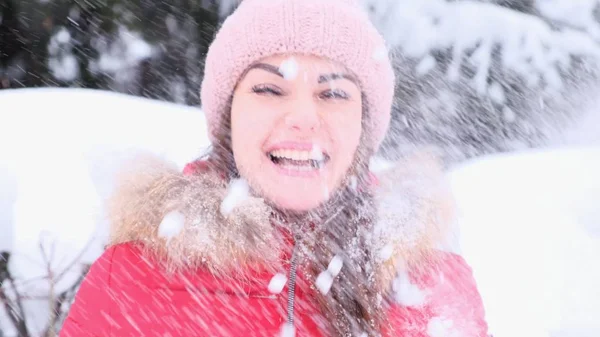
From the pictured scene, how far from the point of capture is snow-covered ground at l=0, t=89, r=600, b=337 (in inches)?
95.3

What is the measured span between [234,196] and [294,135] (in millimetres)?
240

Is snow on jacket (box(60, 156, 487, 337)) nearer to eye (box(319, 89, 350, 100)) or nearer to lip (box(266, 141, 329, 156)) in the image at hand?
lip (box(266, 141, 329, 156))

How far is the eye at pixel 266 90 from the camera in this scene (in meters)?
1.49

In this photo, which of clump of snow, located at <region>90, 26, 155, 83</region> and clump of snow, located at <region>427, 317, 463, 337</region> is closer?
clump of snow, located at <region>427, 317, 463, 337</region>

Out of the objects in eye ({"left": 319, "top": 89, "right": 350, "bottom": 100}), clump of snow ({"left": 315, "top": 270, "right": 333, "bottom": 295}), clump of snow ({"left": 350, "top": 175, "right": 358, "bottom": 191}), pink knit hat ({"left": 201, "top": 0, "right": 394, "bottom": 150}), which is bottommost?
clump of snow ({"left": 315, "top": 270, "right": 333, "bottom": 295})

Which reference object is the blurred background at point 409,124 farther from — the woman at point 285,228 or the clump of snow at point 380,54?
the woman at point 285,228

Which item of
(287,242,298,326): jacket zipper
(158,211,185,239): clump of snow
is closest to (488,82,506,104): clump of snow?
(287,242,298,326): jacket zipper

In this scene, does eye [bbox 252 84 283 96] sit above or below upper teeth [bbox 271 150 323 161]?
above

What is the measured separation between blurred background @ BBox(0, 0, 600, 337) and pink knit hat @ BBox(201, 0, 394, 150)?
5.0 inches

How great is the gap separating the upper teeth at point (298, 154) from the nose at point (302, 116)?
0.07 meters

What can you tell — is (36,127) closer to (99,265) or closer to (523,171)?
(99,265)

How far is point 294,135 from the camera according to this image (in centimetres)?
144

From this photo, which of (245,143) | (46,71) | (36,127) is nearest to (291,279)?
(245,143)

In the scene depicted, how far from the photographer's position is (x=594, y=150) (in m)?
4.10
